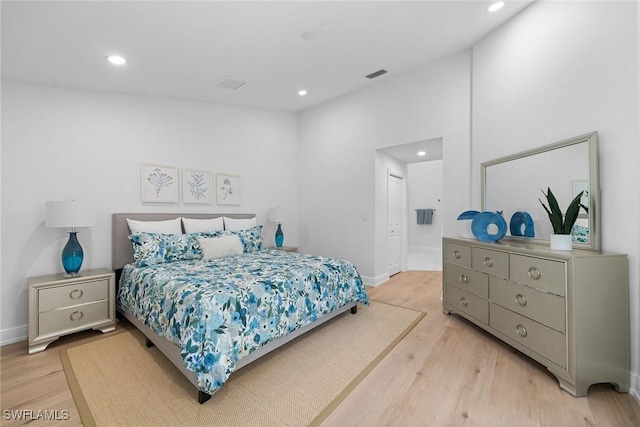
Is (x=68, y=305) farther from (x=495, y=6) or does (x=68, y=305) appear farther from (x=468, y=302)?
(x=495, y=6)

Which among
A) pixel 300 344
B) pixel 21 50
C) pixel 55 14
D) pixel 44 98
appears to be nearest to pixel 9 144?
pixel 44 98

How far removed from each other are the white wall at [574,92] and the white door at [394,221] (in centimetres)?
165

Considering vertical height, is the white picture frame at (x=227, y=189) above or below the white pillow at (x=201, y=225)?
above

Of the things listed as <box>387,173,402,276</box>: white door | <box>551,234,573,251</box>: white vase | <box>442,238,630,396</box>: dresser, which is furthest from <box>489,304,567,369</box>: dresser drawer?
<box>387,173,402,276</box>: white door

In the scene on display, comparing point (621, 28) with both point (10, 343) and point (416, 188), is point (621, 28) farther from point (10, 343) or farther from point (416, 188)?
point (416, 188)

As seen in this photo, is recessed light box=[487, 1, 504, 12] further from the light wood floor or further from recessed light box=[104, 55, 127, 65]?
recessed light box=[104, 55, 127, 65]

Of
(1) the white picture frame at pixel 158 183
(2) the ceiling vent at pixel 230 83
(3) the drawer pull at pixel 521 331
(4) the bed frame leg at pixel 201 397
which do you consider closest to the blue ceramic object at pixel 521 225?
(3) the drawer pull at pixel 521 331

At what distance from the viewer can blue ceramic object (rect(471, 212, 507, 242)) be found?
2.57 metres

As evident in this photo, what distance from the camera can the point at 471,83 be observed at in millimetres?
3287

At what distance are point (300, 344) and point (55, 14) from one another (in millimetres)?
3207

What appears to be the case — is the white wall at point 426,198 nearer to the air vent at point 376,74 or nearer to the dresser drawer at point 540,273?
the air vent at point 376,74

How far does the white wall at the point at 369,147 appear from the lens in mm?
3408

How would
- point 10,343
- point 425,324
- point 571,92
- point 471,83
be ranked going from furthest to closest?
1. point 471,83
2. point 425,324
3. point 10,343
4. point 571,92

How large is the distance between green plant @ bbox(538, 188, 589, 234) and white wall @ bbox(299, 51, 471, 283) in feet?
3.67
